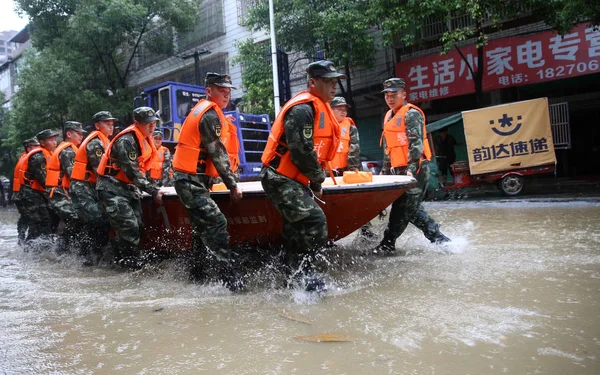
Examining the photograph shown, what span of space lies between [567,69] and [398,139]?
357 inches

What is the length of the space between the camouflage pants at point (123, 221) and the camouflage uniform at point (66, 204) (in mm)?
1836

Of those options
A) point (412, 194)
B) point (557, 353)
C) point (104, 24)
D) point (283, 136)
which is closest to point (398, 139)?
point (412, 194)

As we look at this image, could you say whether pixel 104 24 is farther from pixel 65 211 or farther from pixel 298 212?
pixel 298 212

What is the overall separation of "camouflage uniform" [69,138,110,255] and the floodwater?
91 cm

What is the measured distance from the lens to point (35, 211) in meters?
7.62

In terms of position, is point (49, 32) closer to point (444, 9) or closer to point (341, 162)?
point (444, 9)

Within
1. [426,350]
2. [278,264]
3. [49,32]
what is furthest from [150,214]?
[49,32]

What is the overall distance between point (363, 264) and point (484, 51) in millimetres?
10782

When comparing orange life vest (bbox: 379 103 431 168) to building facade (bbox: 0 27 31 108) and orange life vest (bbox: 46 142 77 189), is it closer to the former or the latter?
orange life vest (bbox: 46 142 77 189)

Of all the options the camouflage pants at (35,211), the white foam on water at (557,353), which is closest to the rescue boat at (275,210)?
the white foam on water at (557,353)

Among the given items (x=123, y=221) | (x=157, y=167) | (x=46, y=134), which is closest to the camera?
(x=123, y=221)

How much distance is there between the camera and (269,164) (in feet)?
12.3

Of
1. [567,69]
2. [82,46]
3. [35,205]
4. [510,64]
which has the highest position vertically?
[82,46]

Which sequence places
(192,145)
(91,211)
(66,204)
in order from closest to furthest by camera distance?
(192,145) < (91,211) < (66,204)
